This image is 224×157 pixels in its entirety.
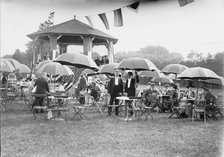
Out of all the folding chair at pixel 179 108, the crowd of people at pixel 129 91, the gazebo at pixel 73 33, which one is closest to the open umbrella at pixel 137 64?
the crowd of people at pixel 129 91

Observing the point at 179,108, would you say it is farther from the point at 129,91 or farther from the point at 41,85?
the point at 41,85

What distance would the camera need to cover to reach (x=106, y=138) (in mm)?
6695

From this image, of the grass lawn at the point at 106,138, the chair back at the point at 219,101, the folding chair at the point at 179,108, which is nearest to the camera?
the grass lawn at the point at 106,138

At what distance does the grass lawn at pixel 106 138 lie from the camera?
5.53 meters

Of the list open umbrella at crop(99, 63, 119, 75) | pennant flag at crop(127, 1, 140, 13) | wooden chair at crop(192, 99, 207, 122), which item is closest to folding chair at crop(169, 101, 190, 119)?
wooden chair at crop(192, 99, 207, 122)

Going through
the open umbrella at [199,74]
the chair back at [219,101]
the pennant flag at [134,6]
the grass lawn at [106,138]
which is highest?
the pennant flag at [134,6]

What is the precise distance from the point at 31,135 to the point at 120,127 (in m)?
2.61

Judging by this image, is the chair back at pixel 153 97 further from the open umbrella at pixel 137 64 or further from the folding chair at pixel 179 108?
the open umbrella at pixel 137 64

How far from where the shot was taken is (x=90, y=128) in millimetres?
7902

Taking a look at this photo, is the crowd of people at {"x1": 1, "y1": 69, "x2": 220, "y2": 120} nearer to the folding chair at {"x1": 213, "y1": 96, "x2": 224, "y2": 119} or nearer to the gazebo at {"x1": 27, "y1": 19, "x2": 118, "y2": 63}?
the folding chair at {"x1": 213, "y1": 96, "x2": 224, "y2": 119}

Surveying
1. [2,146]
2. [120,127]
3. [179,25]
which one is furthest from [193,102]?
[2,146]

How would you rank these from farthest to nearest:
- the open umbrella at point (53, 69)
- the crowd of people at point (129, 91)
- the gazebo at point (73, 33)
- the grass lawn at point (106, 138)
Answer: the gazebo at point (73, 33) → the open umbrella at point (53, 69) → the crowd of people at point (129, 91) → the grass lawn at point (106, 138)

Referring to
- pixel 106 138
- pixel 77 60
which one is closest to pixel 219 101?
pixel 77 60

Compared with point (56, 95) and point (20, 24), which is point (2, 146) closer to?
point (20, 24)
